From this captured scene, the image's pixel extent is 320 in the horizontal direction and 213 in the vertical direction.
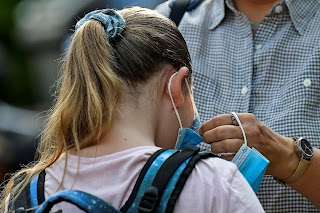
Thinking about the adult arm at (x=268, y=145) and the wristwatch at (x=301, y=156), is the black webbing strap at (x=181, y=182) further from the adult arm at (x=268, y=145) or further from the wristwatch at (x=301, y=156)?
the wristwatch at (x=301, y=156)

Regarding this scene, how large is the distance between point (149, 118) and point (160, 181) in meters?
0.24

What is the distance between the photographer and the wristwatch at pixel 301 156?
1.73m

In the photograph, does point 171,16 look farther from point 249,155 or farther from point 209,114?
point 249,155

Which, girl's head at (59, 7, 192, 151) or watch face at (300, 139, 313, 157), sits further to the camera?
watch face at (300, 139, 313, 157)

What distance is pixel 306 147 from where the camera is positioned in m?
1.73

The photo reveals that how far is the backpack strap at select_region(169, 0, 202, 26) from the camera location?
221cm

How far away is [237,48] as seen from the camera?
2.14 metres

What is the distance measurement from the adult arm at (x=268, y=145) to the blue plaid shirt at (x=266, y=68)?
4.1 inches

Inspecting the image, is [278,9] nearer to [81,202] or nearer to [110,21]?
[110,21]

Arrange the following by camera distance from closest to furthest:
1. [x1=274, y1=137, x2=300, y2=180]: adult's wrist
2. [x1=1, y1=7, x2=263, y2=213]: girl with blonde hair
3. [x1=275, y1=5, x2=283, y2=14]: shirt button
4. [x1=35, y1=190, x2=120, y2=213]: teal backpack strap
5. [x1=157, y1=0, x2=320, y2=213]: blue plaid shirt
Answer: [x1=35, y1=190, x2=120, y2=213]: teal backpack strap → [x1=1, y1=7, x2=263, y2=213]: girl with blonde hair → [x1=274, y1=137, x2=300, y2=180]: adult's wrist → [x1=157, y1=0, x2=320, y2=213]: blue plaid shirt → [x1=275, y1=5, x2=283, y2=14]: shirt button

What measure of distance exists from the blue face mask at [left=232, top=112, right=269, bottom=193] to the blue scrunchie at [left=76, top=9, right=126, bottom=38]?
1.54ft

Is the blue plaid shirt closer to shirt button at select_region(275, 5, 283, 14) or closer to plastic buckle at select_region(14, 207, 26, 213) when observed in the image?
shirt button at select_region(275, 5, 283, 14)

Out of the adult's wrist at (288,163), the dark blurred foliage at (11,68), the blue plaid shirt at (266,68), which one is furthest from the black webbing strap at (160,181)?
the dark blurred foliage at (11,68)

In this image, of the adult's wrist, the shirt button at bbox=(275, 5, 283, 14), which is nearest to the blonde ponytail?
the adult's wrist
